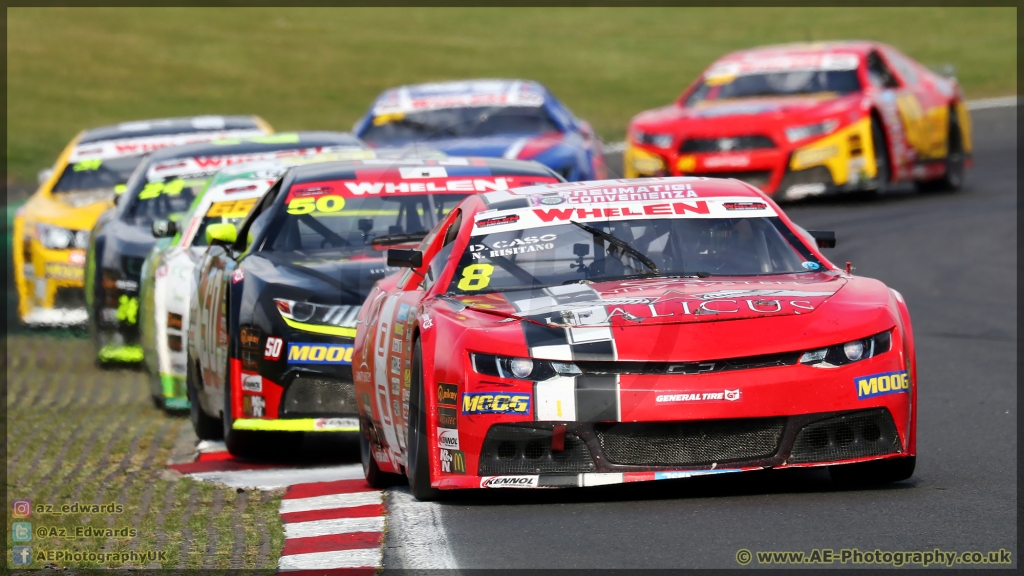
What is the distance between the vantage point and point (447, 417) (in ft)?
22.0

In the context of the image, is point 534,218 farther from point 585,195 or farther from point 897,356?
point 897,356

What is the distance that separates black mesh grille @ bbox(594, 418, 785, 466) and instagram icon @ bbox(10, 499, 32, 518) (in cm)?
293

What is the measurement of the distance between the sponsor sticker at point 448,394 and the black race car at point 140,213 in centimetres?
644

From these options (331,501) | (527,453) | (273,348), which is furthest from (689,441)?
(273,348)

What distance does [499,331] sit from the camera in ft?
22.0

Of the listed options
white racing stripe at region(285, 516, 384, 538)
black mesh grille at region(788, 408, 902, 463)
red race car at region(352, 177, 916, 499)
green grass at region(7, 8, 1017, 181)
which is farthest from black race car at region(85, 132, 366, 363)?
green grass at region(7, 8, 1017, 181)

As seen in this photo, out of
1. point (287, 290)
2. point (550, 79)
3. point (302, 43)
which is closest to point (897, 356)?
point (287, 290)

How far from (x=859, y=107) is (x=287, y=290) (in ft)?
31.6

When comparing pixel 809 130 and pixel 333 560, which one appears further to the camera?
pixel 809 130

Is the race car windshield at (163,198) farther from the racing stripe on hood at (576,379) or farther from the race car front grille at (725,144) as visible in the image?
the racing stripe on hood at (576,379)

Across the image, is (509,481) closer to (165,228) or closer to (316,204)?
(316,204)

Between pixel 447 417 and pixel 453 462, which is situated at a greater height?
pixel 447 417

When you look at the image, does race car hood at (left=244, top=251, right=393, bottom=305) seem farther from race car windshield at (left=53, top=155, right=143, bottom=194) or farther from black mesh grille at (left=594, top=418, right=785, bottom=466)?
race car windshield at (left=53, top=155, right=143, bottom=194)

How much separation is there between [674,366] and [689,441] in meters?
0.27
